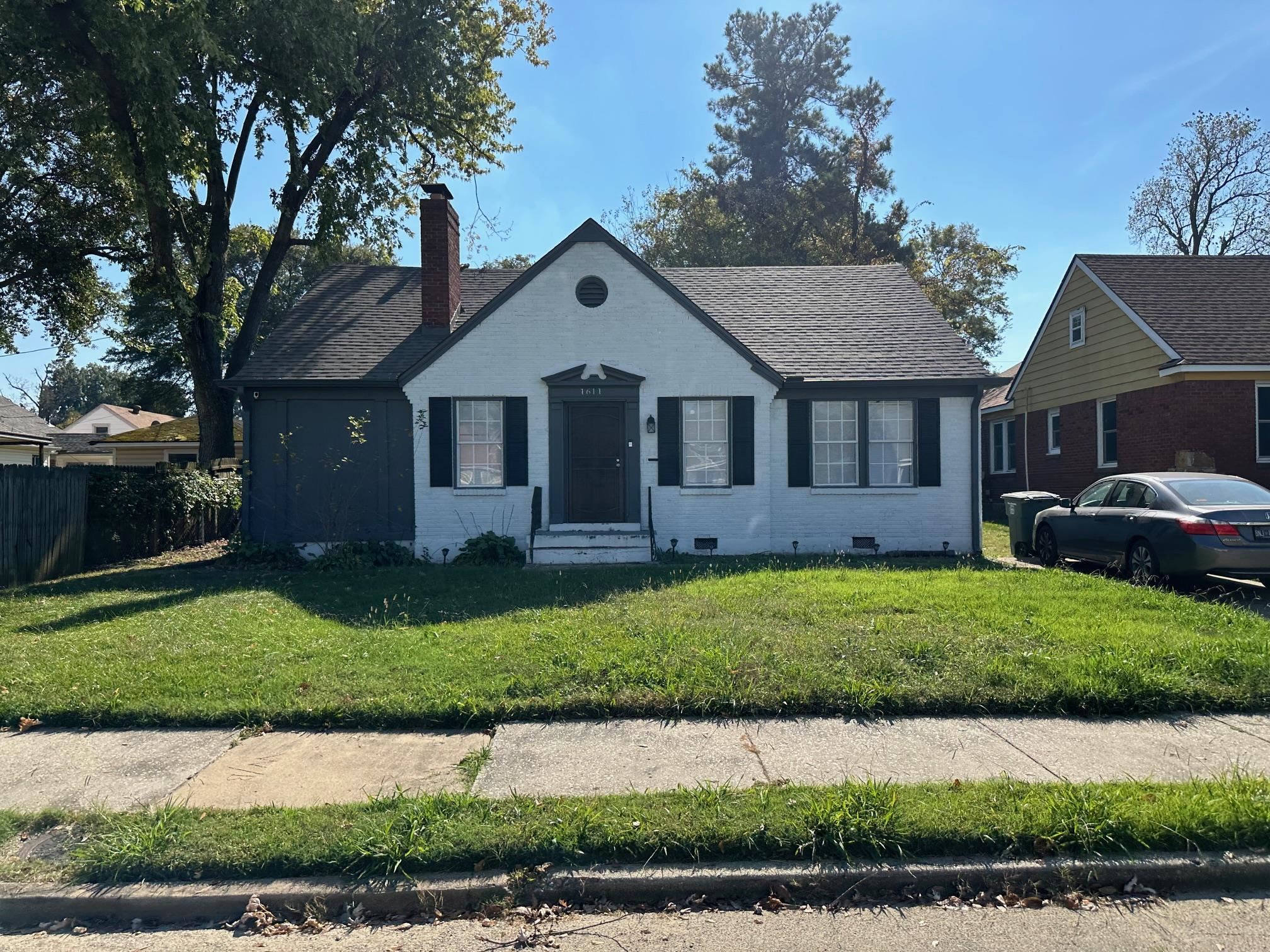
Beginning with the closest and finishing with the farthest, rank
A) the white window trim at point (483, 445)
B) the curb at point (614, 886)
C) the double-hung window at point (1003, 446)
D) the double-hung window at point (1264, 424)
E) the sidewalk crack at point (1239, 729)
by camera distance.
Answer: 1. the curb at point (614, 886)
2. the sidewalk crack at point (1239, 729)
3. the white window trim at point (483, 445)
4. the double-hung window at point (1264, 424)
5. the double-hung window at point (1003, 446)

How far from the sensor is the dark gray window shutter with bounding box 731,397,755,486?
44.9 feet

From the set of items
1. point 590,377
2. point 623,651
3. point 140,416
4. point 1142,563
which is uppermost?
point 140,416

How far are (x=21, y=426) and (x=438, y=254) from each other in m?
18.9

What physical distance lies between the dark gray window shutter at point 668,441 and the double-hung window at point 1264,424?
11.8 m

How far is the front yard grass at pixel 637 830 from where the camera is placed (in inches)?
149

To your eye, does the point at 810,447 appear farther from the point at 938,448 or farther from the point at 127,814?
the point at 127,814

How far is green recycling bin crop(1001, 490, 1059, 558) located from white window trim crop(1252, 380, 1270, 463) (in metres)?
5.31

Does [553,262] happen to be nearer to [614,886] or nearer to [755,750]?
[755,750]

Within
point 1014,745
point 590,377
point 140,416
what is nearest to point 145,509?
point 590,377

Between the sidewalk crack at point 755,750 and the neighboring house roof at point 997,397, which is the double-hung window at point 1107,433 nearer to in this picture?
the neighboring house roof at point 997,397

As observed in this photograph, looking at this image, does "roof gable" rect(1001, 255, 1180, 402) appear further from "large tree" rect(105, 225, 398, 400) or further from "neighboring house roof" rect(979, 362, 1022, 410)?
"large tree" rect(105, 225, 398, 400)

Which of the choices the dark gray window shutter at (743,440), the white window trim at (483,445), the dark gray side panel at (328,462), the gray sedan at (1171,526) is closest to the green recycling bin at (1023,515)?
the gray sedan at (1171,526)

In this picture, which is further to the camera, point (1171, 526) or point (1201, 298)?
point (1201, 298)

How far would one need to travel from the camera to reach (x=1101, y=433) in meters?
19.4
